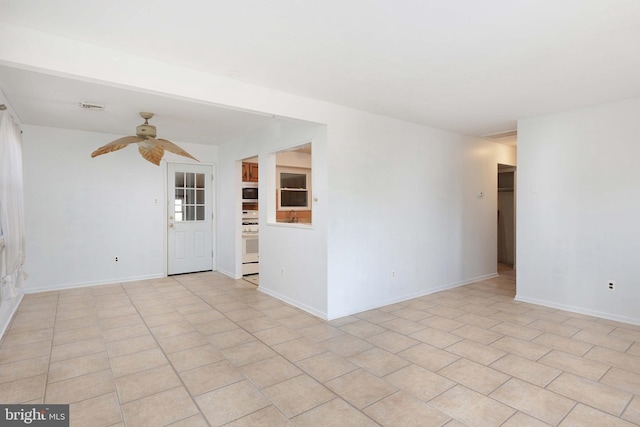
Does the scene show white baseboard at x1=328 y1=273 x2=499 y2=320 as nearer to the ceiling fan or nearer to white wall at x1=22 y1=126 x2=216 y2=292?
the ceiling fan

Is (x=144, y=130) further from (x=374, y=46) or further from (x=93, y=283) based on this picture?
(x=374, y=46)

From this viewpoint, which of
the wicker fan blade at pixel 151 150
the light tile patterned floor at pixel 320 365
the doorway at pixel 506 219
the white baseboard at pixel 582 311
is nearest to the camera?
the light tile patterned floor at pixel 320 365

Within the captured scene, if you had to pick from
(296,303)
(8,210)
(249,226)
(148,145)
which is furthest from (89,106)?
(296,303)

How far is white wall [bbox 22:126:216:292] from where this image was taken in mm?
4809

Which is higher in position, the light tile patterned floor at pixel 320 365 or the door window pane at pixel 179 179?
the door window pane at pixel 179 179

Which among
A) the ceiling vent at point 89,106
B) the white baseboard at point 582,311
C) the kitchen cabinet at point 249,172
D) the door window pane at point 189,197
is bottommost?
the white baseboard at point 582,311

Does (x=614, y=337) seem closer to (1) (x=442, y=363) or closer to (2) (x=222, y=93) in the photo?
(1) (x=442, y=363)

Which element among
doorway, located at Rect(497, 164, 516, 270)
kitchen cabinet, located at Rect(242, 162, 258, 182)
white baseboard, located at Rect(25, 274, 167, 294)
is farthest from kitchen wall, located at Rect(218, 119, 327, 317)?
doorway, located at Rect(497, 164, 516, 270)

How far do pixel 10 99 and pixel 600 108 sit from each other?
6489mm

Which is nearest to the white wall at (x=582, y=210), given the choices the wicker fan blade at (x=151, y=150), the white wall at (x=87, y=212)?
the wicker fan blade at (x=151, y=150)

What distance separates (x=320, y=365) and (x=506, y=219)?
20.8 ft

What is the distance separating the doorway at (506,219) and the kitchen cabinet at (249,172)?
203 inches

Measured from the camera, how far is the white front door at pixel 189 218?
5.98 metres

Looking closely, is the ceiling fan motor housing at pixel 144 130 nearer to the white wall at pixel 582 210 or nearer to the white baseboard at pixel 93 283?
the white baseboard at pixel 93 283
